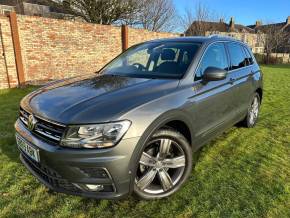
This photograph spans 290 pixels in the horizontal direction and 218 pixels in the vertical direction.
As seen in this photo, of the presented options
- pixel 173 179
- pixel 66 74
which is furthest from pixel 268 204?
pixel 66 74

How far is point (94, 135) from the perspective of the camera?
83.9 inches

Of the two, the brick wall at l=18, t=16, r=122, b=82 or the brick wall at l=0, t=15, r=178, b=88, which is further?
the brick wall at l=18, t=16, r=122, b=82

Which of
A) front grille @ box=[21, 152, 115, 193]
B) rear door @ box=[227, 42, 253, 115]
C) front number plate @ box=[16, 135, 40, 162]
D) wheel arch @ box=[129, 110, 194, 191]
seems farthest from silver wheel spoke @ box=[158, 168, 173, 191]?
rear door @ box=[227, 42, 253, 115]

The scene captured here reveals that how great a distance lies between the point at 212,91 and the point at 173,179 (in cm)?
125

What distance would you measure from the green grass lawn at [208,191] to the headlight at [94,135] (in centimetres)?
83

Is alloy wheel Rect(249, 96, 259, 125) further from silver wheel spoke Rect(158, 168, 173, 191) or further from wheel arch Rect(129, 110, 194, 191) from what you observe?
silver wheel spoke Rect(158, 168, 173, 191)

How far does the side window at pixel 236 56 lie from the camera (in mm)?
4066

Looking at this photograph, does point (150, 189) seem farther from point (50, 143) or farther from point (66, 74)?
point (66, 74)

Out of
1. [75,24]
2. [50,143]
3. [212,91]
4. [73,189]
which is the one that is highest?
[75,24]

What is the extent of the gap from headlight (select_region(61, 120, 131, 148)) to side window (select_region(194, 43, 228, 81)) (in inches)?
54.3

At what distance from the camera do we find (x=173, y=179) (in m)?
2.78

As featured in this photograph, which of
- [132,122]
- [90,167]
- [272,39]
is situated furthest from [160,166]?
[272,39]

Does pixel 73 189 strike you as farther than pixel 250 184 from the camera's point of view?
No

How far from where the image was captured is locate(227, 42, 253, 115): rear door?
394cm
